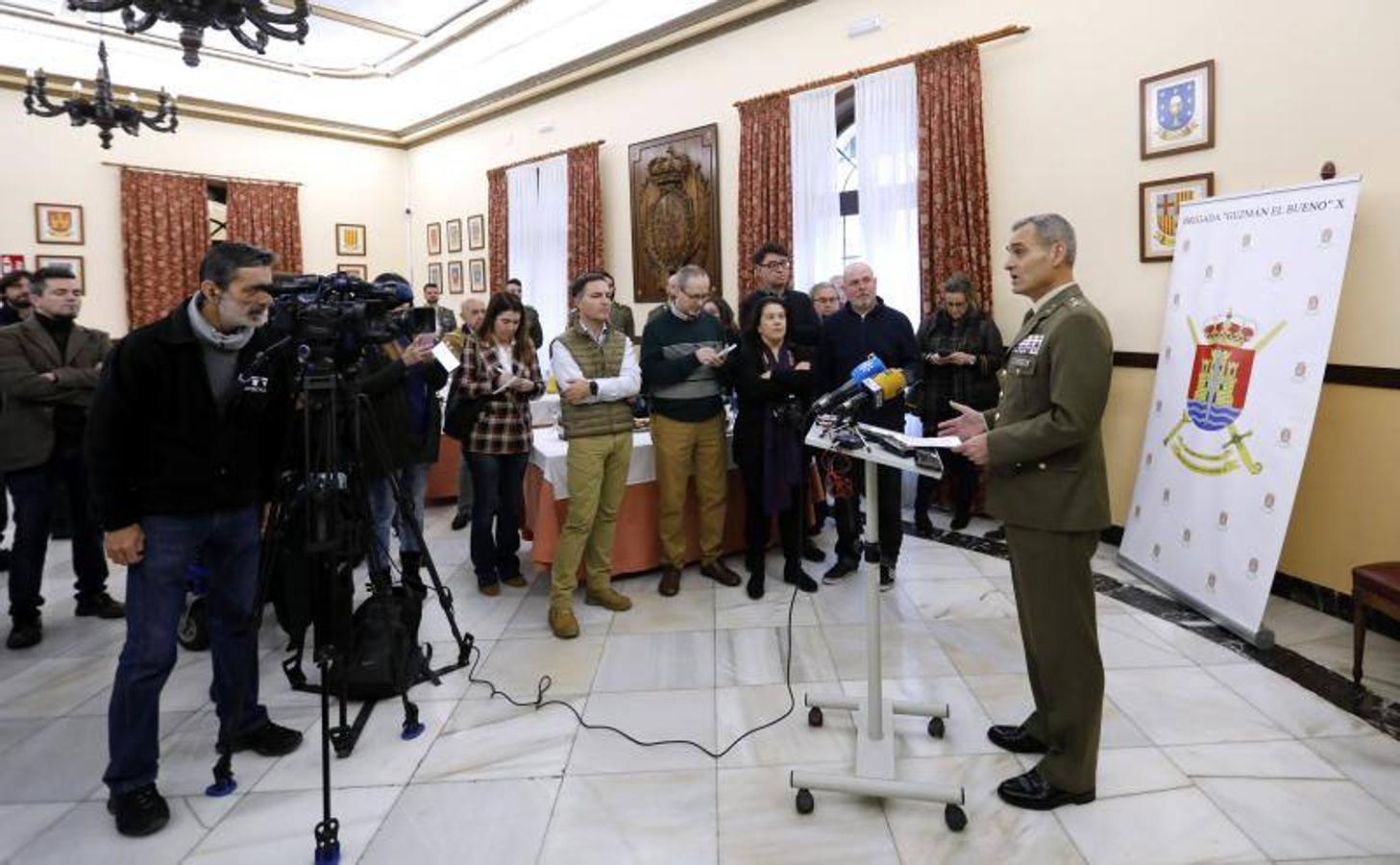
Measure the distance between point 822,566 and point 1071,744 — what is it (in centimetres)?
219

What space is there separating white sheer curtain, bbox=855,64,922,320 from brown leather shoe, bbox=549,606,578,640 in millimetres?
3195

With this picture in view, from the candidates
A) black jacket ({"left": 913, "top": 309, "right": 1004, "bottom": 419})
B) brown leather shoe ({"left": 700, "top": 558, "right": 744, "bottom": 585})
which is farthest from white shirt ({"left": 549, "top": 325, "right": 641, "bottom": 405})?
black jacket ({"left": 913, "top": 309, "right": 1004, "bottom": 419})

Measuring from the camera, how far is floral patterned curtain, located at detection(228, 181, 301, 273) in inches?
348

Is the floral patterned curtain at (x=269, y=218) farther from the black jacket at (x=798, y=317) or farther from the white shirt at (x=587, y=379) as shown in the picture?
the black jacket at (x=798, y=317)

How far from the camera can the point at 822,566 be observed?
4.26m

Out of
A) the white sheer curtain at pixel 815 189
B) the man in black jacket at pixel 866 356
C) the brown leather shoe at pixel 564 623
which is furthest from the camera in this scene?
the white sheer curtain at pixel 815 189

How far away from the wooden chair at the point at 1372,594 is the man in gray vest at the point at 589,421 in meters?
2.75

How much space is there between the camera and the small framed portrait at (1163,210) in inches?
155

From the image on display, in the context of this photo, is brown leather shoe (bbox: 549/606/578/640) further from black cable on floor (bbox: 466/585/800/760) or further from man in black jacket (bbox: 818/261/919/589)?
man in black jacket (bbox: 818/261/919/589)

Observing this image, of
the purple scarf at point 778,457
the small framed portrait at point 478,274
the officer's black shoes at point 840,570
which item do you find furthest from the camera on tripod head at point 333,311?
the small framed portrait at point 478,274

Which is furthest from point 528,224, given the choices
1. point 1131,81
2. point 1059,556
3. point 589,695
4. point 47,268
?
A: point 1059,556

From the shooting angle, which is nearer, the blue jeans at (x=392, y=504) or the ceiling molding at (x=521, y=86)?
the blue jeans at (x=392, y=504)

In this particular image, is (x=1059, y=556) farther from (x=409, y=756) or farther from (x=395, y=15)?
(x=395, y=15)

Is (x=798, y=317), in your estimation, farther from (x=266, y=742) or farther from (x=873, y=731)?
(x=266, y=742)
